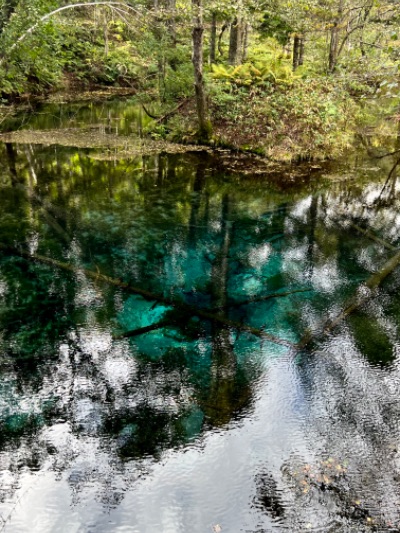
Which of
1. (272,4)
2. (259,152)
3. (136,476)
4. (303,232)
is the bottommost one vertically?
(136,476)

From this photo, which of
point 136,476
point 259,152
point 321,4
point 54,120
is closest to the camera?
point 136,476

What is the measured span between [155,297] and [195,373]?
6.76 feet

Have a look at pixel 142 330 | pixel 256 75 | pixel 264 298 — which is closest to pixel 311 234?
pixel 264 298

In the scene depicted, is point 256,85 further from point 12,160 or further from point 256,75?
point 12,160

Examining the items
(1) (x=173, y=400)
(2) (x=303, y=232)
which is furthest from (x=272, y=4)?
(1) (x=173, y=400)

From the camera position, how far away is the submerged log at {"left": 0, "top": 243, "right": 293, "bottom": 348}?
6.66 metres

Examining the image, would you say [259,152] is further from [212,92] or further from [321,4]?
[321,4]

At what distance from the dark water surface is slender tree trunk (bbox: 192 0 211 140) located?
6.10 metres

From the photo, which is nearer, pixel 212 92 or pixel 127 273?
pixel 127 273

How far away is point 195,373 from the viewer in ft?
19.1

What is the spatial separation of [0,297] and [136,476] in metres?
4.46

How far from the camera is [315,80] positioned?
658 inches

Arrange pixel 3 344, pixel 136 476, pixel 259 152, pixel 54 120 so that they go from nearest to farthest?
pixel 136 476 < pixel 3 344 < pixel 259 152 < pixel 54 120

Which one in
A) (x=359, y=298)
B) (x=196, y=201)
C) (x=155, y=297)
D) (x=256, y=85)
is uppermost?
(x=256, y=85)
